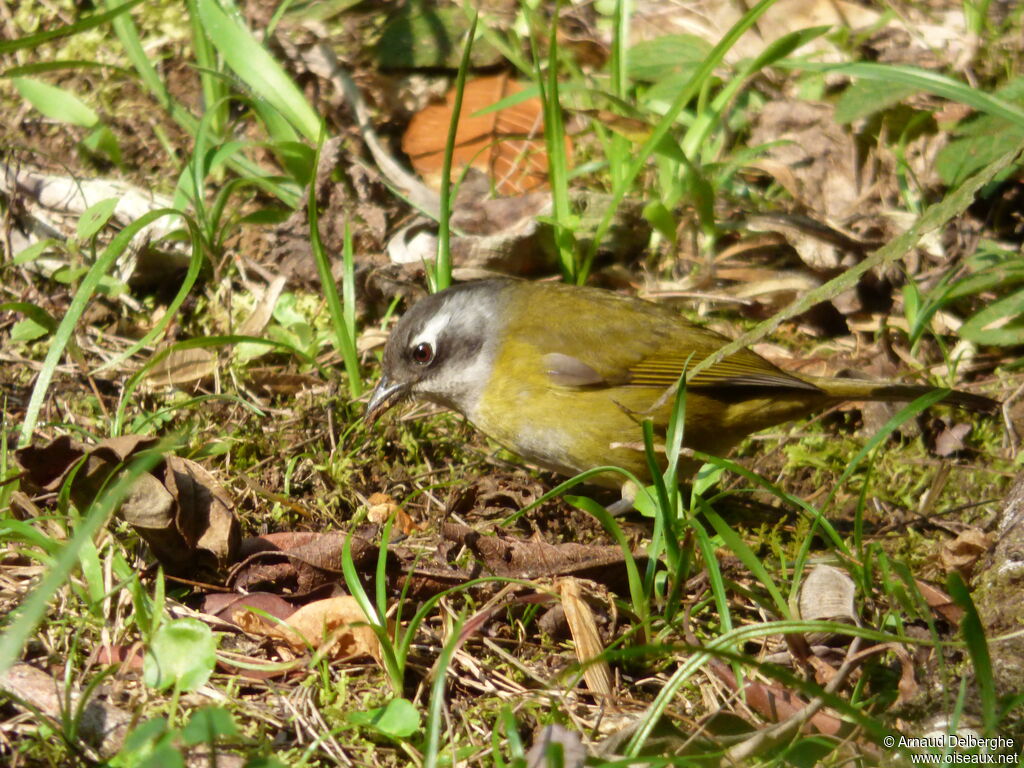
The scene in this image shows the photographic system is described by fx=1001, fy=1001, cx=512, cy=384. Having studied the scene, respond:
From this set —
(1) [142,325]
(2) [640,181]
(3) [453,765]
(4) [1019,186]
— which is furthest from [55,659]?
(4) [1019,186]

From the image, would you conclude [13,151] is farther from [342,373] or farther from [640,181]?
[640,181]

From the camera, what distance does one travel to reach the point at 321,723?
3160mm

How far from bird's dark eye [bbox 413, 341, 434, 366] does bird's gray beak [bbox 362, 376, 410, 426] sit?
5.2 inches

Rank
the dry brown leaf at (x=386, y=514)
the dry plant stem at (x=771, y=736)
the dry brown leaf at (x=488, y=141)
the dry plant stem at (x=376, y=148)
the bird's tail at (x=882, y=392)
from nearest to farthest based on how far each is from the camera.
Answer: the dry plant stem at (x=771, y=736)
the dry brown leaf at (x=386, y=514)
the bird's tail at (x=882, y=392)
the dry plant stem at (x=376, y=148)
the dry brown leaf at (x=488, y=141)

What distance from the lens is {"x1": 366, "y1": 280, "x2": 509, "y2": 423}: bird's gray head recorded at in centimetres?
486

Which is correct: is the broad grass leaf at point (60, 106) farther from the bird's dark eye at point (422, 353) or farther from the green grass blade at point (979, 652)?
the green grass blade at point (979, 652)

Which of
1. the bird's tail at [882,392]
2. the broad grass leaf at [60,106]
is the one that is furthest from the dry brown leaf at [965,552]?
the broad grass leaf at [60,106]

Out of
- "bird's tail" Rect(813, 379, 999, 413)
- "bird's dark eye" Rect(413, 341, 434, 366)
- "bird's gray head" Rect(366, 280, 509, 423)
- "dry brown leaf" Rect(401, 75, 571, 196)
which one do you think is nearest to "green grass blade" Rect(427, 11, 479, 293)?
"bird's gray head" Rect(366, 280, 509, 423)

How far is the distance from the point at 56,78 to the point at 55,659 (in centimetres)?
469

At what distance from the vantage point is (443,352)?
4949mm

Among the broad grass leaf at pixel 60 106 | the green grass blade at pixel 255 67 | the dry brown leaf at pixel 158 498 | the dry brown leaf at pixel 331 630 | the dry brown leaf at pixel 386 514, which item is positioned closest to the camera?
the dry brown leaf at pixel 331 630

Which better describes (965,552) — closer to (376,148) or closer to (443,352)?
(443,352)

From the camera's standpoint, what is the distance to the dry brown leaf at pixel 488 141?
6379mm

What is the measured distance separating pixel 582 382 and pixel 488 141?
2366mm
